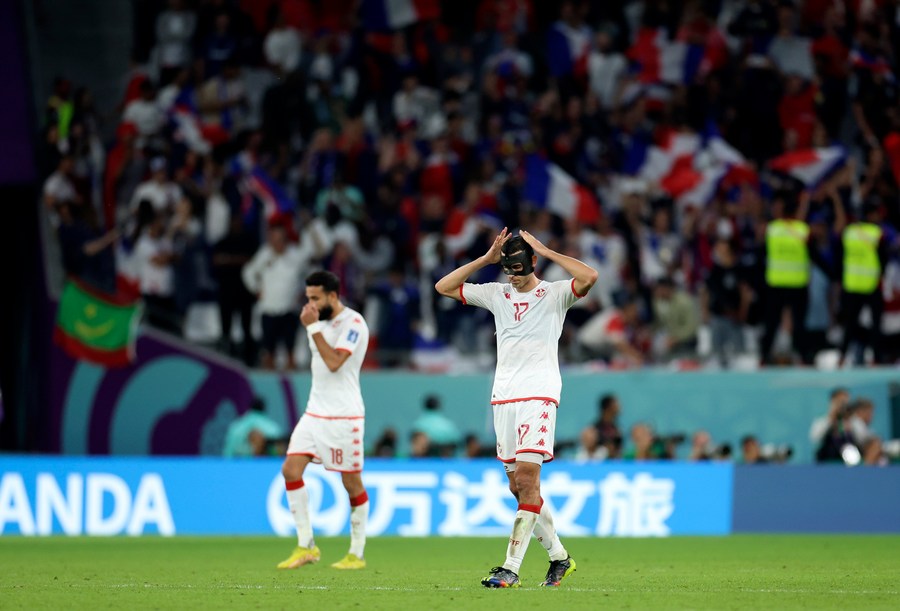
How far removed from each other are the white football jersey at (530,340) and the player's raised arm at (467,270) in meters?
0.29

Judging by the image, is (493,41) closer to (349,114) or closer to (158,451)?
(349,114)

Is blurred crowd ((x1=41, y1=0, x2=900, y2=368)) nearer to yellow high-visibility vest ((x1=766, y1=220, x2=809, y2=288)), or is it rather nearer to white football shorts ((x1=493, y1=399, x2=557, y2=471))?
yellow high-visibility vest ((x1=766, y1=220, x2=809, y2=288))

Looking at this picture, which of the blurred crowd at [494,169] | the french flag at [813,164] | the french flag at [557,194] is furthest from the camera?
the french flag at [557,194]

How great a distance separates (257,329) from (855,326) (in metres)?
7.91

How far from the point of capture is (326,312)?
12914 mm

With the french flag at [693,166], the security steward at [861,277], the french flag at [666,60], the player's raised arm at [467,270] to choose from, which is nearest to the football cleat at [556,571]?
the player's raised arm at [467,270]

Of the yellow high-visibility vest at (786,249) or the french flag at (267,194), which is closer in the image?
the yellow high-visibility vest at (786,249)

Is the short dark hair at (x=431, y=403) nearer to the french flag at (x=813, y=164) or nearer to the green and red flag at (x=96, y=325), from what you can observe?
the green and red flag at (x=96, y=325)

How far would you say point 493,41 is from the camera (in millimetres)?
25266

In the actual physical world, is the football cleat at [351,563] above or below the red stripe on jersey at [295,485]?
below

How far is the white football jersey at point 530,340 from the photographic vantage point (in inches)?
415

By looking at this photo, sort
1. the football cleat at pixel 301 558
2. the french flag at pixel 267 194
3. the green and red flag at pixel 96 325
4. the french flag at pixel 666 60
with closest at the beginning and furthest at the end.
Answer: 1. the football cleat at pixel 301 558
2. the green and red flag at pixel 96 325
3. the french flag at pixel 267 194
4. the french flag at pixel 666 60

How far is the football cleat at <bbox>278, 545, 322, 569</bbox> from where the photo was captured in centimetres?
1255

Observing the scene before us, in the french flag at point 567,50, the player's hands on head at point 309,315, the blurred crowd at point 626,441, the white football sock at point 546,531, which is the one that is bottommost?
the white football sock at point 546,531
